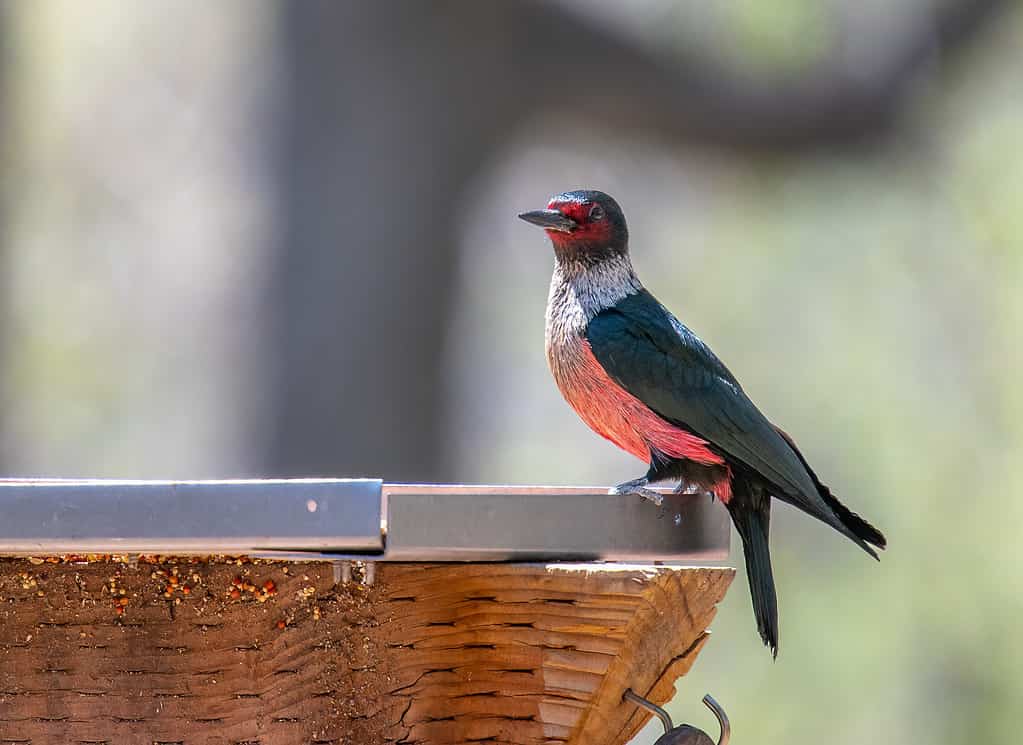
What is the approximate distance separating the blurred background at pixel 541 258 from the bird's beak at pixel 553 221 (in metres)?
3.20

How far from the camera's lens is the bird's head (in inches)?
127

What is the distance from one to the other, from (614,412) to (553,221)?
536 mm

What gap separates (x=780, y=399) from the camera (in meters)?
9.88

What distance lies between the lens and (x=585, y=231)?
3250 mm

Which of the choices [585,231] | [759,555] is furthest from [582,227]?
[759,555]

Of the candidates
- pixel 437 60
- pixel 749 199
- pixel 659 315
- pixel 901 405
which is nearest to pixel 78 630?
pixel 659 315

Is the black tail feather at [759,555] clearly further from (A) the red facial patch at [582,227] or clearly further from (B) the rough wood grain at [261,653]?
(A) the red facial patch at [582,227]

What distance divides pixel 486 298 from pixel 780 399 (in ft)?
6.97

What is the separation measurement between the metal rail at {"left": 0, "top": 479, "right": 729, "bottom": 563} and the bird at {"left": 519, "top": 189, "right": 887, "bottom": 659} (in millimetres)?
720

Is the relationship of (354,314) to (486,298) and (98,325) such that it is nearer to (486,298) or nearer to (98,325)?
(486,298)

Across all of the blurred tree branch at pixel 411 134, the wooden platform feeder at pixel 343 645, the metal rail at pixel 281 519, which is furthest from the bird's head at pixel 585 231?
the blurred tree branch at pixel 411 134

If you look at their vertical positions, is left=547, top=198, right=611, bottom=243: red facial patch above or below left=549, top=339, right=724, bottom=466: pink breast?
above

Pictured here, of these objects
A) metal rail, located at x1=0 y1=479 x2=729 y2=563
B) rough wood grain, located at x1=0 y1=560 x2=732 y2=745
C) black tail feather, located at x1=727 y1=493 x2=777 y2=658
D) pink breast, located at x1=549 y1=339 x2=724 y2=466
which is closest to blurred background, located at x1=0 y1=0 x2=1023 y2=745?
pink breast, located at x1=549 y1=339 x2=724 y2=466

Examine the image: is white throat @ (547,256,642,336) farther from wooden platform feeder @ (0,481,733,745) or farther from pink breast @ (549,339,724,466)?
wooden platform feeder @ (0,481,733,745)
